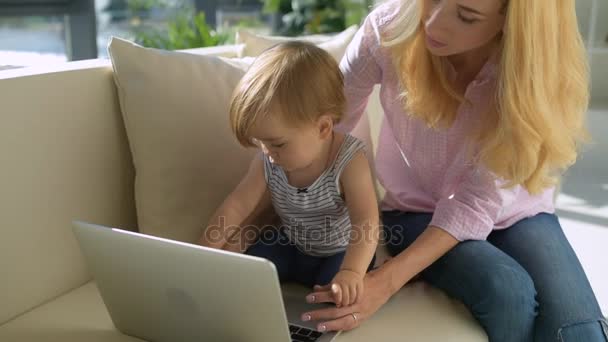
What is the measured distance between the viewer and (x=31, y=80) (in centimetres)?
119

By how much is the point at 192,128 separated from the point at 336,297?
456 mm

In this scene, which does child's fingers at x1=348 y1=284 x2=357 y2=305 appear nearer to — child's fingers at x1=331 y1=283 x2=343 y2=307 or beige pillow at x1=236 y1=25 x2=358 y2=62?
child's fingers at x1=331 y1=283 x2=343 y2=307

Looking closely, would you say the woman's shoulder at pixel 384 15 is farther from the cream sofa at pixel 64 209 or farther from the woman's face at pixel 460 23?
the cream sofa at pixel 64 209

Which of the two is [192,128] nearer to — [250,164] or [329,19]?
[250,164]

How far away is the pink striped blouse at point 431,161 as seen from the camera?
1.29 meters

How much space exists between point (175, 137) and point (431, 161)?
511mm

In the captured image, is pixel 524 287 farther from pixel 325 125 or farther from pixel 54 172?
pixel 54 172

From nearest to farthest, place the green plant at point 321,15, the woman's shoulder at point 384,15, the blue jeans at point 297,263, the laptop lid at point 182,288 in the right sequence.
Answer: the laptop lid at point 182,288 < the blue jeans at point 297,263 < the woman's shoulder at point 384,15 < the green plant at point 321,15

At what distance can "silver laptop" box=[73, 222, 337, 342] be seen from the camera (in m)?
0.89

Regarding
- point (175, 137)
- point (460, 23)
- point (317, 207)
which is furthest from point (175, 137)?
point (460, 23)

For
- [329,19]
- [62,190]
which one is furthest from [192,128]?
[329,19]

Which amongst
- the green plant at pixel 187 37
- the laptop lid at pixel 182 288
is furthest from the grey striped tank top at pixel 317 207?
the green plant at pixel 187 37

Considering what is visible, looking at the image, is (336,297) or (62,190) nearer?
(336,297)

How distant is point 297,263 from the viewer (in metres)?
1.31
